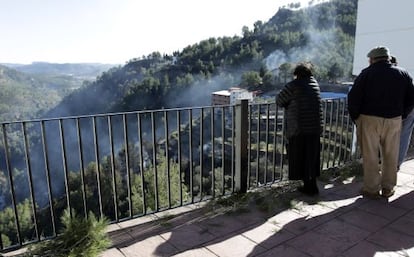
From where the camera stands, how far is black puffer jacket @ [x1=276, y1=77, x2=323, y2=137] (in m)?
2.81

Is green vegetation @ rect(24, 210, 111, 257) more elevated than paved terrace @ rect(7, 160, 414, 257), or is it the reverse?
green vegetation @ rect(24, 210, 111, 257)

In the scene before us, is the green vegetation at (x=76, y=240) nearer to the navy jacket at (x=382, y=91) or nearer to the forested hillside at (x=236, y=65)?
the navy jacket at (x=382, y=91)

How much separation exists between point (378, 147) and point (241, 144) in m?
1.33

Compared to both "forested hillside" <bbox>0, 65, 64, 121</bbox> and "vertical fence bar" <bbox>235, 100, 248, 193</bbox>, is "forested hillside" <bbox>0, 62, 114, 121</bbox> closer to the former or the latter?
"forested hillside" <bbox>0, 65, 64, 121</bbox>

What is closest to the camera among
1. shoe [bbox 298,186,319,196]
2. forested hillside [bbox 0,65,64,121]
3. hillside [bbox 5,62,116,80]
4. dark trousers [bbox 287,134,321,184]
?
dark trousers [bbox 287,134,321,184]

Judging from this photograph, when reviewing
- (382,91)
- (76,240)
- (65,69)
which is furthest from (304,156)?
(65,69)

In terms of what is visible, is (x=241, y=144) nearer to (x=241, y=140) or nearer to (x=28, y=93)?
(x=241, y=140)

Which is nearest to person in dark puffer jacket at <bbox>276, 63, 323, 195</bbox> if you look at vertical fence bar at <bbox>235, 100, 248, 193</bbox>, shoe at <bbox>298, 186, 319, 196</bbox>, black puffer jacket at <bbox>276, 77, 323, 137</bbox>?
black puffer jacket at <bbox>276, 77, 323, 137</bbox>

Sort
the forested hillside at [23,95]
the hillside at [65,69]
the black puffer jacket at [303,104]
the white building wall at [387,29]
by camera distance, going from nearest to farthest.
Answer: the black puffer jacket at [303,104]
the white building wall at [387,29]
the forested hillside at [23,95]
the hillside at [65,69]

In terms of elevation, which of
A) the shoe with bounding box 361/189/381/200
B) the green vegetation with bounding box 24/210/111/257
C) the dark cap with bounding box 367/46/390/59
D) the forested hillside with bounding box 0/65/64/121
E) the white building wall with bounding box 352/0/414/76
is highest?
the white building wall with bounding box 352/0/414/76

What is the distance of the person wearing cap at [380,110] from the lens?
2689 mm

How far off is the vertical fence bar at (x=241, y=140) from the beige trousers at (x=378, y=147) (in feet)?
3.64

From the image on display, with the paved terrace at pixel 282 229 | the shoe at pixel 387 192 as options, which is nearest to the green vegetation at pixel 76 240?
the paved terrace at pixel 282 229

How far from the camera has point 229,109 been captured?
3.20m
